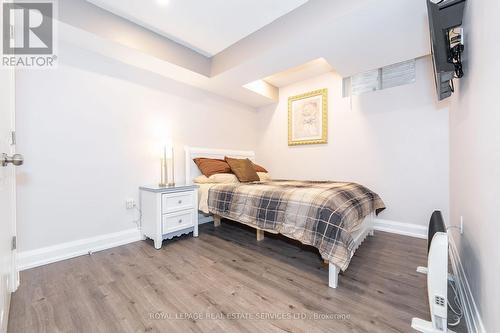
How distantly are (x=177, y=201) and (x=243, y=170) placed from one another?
1.13 meters

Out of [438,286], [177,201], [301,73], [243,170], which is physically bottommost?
[438,286]

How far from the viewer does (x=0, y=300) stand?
928 millimetres

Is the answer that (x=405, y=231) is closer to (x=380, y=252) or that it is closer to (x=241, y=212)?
(x=380, y=252)

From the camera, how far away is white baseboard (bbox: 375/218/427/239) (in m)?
2.62

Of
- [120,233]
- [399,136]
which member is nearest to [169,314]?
[120,233]

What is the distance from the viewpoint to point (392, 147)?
2844mm

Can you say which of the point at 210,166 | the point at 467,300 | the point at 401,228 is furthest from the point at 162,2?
the point at 401,228

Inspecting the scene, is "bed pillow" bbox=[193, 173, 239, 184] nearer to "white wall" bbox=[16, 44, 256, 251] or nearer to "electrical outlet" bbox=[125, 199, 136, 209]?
"white wall" bbox=[16, 44, 256, 251]

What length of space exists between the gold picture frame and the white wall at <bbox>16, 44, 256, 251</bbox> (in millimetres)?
1996

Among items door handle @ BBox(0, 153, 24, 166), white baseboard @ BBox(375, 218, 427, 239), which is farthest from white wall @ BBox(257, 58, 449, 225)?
door handle @ BBox(0, 153, 24, 166)

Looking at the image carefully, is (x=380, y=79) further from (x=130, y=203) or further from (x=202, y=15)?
(x=130, y=203)

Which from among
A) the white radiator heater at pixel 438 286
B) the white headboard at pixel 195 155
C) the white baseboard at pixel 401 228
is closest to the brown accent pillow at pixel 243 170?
the white headboard at pixel 195 155

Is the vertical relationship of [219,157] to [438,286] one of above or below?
above

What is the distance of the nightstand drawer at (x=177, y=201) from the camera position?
2430mm
